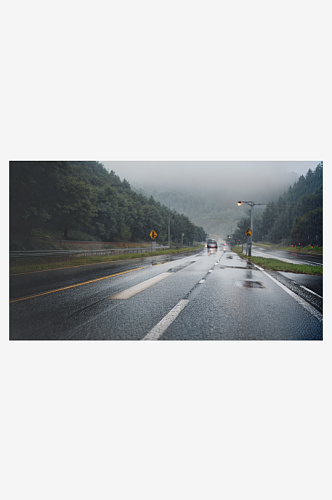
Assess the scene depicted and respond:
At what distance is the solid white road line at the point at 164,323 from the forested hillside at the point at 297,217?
30.3 metres

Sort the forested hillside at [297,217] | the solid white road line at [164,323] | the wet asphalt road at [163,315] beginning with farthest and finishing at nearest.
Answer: the forested hillside at [297,217] < the wet asphalt road at [163,315] < the solid white road line at [164,323]

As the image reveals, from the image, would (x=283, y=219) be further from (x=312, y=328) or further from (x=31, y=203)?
(x=312, y=328)

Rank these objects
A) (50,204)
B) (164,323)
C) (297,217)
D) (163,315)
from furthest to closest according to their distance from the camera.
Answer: (297,217), (50,204), (163,315), (164,323)

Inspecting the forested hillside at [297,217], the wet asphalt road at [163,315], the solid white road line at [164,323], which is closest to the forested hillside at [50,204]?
the wet asphalt road at [163,315]

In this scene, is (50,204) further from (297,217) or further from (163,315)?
(297,217)

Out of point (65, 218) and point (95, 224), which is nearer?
point (65, 218)

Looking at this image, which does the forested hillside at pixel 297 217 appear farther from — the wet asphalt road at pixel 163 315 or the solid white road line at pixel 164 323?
the solid white road line at pixel 164 323

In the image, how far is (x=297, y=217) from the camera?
67.9 metres

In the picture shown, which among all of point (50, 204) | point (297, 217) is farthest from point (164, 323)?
point (297, 217)

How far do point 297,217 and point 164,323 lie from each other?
236ft

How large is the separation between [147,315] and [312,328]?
3.00m

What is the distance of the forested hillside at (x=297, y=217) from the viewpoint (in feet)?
186

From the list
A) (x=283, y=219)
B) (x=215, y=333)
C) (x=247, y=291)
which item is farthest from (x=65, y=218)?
(x=283, y=219)

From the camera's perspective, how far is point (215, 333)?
4383 millimetres
